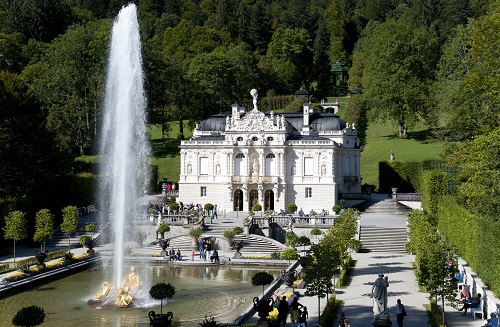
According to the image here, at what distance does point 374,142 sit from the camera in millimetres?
82875

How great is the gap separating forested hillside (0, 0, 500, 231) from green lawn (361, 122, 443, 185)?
2106 mm

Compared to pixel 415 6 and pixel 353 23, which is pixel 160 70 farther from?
pixel 353 23

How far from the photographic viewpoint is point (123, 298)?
29.3 m

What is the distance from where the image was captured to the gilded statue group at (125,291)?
29281 millimetres

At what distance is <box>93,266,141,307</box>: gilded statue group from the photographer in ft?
96.1

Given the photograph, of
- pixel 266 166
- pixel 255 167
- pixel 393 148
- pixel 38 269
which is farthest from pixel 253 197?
pixel 38 269

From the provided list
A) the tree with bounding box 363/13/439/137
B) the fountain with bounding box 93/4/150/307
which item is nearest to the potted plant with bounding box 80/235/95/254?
the fountain with bounding box 93/4/150/307

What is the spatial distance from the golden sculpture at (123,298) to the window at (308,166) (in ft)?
108

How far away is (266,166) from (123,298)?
3297 centimetres

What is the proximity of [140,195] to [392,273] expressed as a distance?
122 feet

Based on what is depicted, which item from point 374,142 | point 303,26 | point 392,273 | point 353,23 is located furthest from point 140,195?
point 353,23

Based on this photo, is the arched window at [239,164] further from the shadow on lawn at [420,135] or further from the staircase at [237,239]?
the shadow on lawn at [420,135]

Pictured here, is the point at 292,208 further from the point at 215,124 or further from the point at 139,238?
the point at 139,238

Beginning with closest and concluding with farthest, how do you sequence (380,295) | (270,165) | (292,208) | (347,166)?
(380,295), (292,208), (270,165), (347,166)
